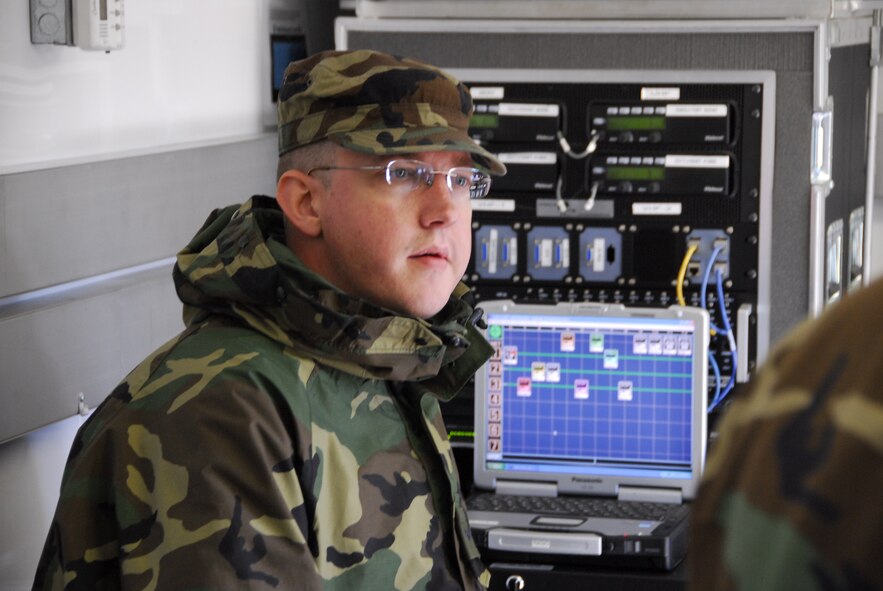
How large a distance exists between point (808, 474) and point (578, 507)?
1.73m

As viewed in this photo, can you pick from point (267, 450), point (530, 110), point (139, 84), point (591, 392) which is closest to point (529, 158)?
point (530, 110)

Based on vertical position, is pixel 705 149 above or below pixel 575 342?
A: above

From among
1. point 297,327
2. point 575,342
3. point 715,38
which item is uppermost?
point 715,38

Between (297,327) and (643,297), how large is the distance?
1129 millimetres

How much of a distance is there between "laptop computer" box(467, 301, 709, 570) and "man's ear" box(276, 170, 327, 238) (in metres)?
0.69

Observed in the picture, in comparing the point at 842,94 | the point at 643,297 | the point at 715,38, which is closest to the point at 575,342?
the point at 643,297

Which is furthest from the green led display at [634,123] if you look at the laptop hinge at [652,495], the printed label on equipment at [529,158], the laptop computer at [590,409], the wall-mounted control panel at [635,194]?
the laptop hinge at [652,495]

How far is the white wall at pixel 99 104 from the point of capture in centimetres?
171

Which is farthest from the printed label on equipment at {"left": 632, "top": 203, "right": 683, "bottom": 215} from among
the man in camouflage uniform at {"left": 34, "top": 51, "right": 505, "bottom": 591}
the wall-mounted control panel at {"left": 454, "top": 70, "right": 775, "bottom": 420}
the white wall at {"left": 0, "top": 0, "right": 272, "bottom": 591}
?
the man in camouflage uniform at {"left": 34, "top": 51, "right": 505, "bottom": 591}

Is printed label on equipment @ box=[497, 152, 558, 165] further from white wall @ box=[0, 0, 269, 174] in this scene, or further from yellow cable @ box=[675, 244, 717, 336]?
white wall @ box=[0, 0, 269, 174]

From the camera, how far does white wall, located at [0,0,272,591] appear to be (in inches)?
67.2

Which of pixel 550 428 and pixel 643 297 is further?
pixel 643 297

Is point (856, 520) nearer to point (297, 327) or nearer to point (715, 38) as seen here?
point (297, 327)

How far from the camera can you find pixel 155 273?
2.04 metres
